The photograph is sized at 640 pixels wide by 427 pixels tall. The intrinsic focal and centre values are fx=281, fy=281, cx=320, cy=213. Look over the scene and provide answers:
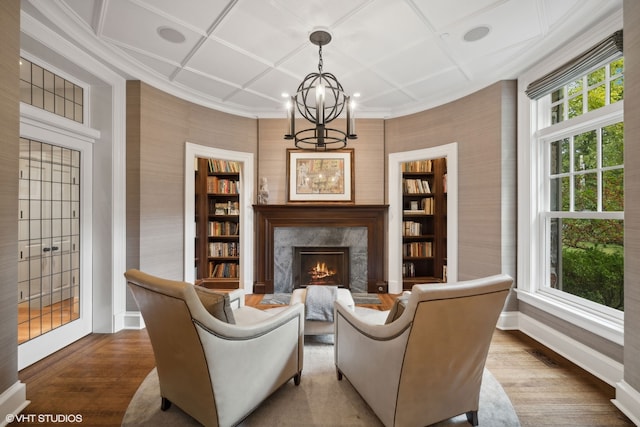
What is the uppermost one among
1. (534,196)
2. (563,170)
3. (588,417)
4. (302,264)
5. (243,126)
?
(243,126)

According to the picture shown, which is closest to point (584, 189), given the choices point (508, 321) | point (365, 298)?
point (508, 321)

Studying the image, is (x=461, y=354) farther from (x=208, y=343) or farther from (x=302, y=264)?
(x=302, y=264)

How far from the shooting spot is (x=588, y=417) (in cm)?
170

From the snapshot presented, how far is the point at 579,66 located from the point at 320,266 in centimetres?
359

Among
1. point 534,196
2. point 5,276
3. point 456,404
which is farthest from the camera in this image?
point 534,196

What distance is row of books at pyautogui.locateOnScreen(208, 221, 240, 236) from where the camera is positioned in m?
4.57

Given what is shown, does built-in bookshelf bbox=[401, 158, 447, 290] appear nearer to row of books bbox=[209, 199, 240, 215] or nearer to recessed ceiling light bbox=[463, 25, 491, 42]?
recessed ceiling light bbox=[463, 25, 491, 42]

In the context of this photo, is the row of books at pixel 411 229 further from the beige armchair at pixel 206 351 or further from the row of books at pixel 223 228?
the beige armchair at pixel 206 351

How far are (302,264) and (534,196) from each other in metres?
3.05

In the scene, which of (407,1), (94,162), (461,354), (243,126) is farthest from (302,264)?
(407,1)

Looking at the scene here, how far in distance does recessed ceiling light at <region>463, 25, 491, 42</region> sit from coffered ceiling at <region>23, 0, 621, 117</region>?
2 cm

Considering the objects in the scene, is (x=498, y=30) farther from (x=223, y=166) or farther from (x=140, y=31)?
(x=223, y=166)

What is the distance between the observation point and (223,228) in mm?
4613

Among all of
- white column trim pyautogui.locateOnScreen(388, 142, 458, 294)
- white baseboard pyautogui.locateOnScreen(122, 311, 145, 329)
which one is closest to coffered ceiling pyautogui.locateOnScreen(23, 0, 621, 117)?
white column trim pyautogui.locateOnScreen(388, 142, 458, 294)
